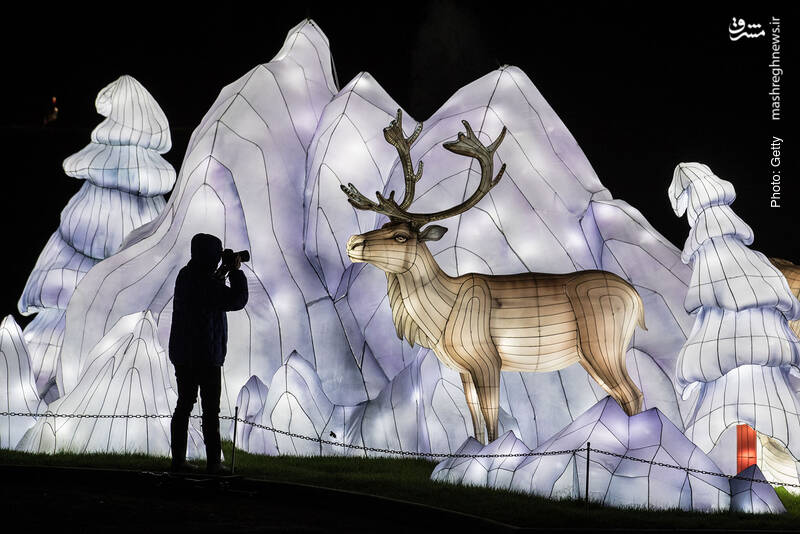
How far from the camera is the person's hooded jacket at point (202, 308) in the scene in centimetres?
653

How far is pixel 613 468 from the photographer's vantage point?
694 cm

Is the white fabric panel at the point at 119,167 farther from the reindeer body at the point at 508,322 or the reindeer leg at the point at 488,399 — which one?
the reindeer leg at the point at 488,399

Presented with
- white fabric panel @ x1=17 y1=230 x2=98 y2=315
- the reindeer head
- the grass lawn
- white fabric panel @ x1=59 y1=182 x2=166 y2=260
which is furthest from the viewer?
white fabric panel @ x1=59 y1=182 x2=166 y2=260

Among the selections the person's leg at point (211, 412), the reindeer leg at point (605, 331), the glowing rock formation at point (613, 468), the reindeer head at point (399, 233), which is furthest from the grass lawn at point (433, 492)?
the reindeer head at point (399, 233)

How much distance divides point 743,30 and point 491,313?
7.91m

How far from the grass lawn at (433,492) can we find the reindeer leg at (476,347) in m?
0.85

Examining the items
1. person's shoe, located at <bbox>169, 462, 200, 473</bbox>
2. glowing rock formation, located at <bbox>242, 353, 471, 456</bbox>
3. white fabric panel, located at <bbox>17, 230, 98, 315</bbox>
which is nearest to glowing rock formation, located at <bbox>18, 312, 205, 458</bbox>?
glowing rock formation, located at <bbox>242, 353, 471, 456</bbox>

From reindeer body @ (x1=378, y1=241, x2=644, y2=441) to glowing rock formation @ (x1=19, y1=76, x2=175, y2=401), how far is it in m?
6.32

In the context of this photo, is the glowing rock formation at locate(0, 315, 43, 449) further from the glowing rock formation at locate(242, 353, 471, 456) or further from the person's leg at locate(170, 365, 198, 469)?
the person's leg at locate(170, 365, 198, 469)

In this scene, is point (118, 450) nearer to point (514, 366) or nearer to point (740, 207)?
point (514, 366)

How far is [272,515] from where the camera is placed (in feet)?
18.7

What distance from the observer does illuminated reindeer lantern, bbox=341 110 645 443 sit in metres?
8.45

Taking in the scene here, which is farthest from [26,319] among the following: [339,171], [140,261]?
[339,171]

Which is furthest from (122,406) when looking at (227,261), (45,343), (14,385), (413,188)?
(45,343)
